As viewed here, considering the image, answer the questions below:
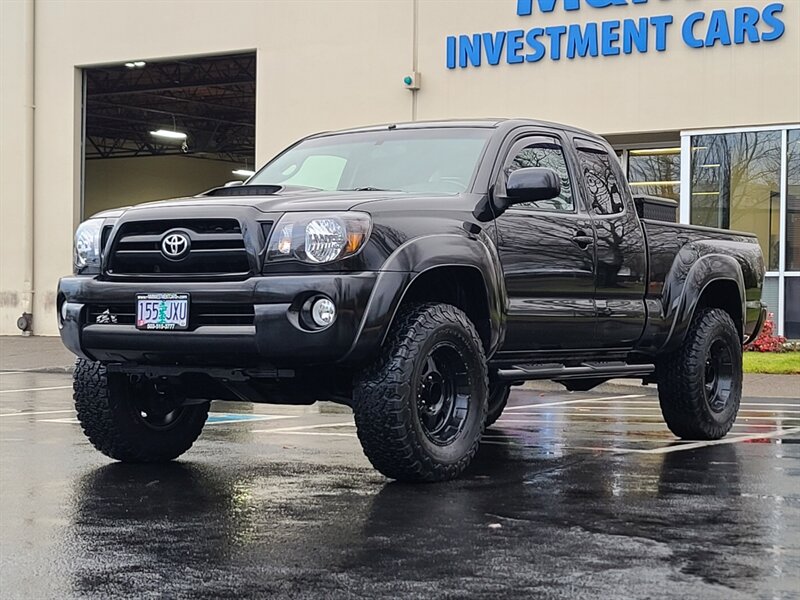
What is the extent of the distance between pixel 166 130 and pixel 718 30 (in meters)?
28.2

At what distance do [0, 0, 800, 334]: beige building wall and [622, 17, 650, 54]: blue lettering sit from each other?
5.9 inches

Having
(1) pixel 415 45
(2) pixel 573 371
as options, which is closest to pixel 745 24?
(1) pixel 415 45

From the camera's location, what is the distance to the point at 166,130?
4491cm

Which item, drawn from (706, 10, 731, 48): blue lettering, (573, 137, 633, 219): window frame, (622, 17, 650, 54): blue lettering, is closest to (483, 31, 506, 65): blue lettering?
(622, 17, 650, 54): blue lettering

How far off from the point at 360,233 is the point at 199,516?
1585 mm

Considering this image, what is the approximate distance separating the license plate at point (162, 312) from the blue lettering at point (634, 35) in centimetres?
1505

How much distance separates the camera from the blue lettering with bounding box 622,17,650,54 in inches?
803

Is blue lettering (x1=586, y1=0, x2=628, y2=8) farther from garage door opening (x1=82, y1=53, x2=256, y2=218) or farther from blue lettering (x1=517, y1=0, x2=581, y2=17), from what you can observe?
garage door opening (x1=82, y1=53, x2=256, y2=218)

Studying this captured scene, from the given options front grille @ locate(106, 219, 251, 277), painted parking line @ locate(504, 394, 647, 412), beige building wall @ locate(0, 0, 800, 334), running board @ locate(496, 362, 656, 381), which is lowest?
painted parking line @ locate(504, 394, 647, 412)

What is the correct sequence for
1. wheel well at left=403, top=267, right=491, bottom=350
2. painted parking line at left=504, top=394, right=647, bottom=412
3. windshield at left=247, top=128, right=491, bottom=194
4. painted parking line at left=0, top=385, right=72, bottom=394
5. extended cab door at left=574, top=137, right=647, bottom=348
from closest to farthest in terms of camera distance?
1. wheel well at left=403, top=267, right=491, bottom=350
2. windshield at left=247, top=128, right=491, bottom=194
3. extended cab door at left=574, top=137, right=647, bottom=348
4. painted parking line at left=504, top=394, right=647, bottom=412
5. painted parking line at left=0, top=385, right=72, bottom=394

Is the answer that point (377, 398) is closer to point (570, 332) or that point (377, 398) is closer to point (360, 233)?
point (360, 233)

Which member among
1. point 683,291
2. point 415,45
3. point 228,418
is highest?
point 415,45

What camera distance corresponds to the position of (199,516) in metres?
5.89

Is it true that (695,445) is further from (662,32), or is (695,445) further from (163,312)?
(662,32)
